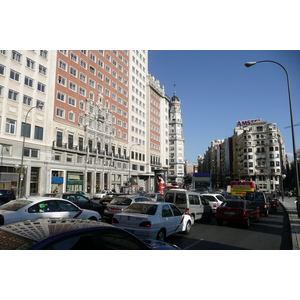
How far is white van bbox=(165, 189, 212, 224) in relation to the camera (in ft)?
40.2

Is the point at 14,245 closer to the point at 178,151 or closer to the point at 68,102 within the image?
the point at 68,102

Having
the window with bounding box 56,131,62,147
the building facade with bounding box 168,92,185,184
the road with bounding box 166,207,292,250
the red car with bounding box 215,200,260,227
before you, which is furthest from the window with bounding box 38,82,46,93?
the building facade with bounding box 168,92,185,184

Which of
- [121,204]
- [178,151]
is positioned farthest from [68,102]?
[178,151]

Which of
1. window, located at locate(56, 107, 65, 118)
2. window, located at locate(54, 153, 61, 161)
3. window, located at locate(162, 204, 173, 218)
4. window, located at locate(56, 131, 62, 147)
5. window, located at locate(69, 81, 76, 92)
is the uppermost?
window, located at locate(69, 81, 76, 92)

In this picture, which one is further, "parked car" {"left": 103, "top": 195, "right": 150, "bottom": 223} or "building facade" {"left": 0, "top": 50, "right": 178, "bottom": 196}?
"building facade" {"left": 0, "top": 50, "right": 178, "bottom": 196}

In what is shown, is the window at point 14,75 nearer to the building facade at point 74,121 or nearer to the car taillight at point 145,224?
the building facade at point 74,121

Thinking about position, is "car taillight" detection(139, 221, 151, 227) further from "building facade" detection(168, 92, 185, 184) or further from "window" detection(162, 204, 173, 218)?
"building facade" detection(168, 92, 185, 184)

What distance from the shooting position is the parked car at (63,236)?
9.05 ft

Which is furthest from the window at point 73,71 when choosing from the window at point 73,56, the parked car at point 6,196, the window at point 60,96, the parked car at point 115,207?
the parked car at point 115,207

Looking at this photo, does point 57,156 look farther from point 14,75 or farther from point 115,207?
point 115,207

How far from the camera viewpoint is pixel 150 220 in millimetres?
7754

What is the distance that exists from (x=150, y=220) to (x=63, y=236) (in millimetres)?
5196

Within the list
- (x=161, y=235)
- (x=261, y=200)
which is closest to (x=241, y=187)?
(x=261, y=200)

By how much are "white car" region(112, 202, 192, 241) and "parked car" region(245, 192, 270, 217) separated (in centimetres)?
1110
